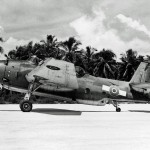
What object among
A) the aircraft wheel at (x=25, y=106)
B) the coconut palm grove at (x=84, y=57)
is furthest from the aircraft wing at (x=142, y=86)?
the coconut palm grove at (x=84, y=57)

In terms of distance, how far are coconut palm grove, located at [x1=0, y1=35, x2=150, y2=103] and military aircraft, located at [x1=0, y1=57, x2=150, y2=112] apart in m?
21.8

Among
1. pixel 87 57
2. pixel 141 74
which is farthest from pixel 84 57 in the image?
pixel 141 74

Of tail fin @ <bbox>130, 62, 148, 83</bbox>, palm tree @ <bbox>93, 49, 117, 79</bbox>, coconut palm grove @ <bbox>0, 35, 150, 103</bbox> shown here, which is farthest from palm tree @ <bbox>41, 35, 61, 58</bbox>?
tail fin @ <bbox>130, 62, 148, 83</bbox>

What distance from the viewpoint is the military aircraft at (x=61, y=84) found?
52.8ft

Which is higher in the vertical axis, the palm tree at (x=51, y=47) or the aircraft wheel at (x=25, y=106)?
the palm tree at (x=51, y=47)

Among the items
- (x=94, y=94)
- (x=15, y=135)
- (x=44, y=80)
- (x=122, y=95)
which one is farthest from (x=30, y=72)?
(x=15, y=135)

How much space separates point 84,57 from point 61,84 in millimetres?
53368

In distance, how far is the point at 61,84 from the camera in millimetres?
16453

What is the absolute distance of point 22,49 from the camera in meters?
57.8

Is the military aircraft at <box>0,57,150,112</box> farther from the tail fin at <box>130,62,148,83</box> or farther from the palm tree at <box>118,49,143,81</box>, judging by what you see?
the palm tree at <box>118,49,143,81</box>

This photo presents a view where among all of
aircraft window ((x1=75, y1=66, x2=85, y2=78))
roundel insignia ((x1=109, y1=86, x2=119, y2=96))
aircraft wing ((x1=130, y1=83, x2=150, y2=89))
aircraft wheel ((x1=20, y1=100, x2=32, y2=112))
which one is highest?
aircraft window ((x1=75, y1=66, x2=85, y2=78))

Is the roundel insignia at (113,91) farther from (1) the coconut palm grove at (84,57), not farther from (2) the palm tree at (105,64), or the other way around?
(2) the palm tree at (105,64)

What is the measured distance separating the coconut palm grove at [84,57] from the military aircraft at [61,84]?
21823mm

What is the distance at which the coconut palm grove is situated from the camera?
188 ft
